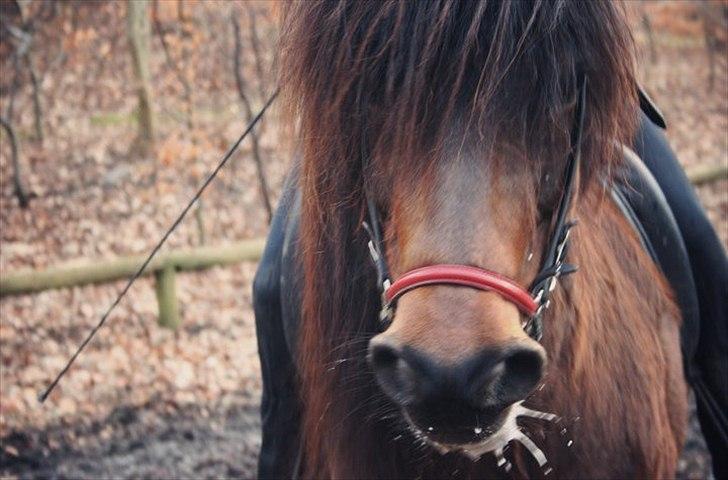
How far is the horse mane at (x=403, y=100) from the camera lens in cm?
178

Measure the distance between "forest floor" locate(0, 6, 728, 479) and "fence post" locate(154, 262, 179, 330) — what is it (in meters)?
0.08

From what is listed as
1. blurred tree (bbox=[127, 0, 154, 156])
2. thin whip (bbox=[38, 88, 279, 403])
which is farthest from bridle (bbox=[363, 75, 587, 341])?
blurred tree (bbox=[127, 0, 154, 156])

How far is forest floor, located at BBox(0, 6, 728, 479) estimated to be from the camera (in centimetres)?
494

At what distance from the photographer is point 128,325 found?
6457mm

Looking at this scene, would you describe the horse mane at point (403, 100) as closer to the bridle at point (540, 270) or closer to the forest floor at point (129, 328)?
the bridle at point (540, 270)

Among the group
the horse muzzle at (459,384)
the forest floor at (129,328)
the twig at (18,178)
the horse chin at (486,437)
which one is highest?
the horse muzzle at (459,384)

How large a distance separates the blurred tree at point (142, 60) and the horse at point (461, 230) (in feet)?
19.7

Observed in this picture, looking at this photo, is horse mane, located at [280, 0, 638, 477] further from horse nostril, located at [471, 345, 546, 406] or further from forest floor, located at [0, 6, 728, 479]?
forest floor, located at [0, 6, 728, 479]

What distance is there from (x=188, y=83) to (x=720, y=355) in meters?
5.74

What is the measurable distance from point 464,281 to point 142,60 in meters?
7.33

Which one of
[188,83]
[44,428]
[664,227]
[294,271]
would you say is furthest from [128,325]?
[664,227]

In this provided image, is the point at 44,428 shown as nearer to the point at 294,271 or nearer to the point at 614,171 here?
the point at 294,271

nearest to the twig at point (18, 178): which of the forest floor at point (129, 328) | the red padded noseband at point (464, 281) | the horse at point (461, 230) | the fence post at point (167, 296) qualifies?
the forest floor at point (129, 328)

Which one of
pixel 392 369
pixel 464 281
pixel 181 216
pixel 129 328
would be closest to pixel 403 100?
pixel 464 281
